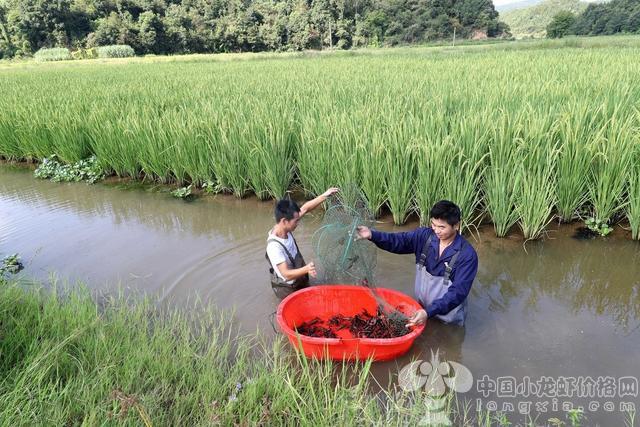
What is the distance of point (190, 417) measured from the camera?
1873 millimetres

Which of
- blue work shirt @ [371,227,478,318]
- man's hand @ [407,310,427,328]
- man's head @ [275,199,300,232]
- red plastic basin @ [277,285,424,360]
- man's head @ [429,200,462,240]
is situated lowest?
red plastic basin @ [277,285,424,360]

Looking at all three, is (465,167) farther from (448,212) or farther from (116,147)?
(116,147)

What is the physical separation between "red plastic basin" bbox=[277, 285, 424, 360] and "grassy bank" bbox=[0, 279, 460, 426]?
0.13 meters

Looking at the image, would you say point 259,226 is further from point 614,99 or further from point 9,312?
point 614,99

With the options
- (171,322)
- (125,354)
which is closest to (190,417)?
(125,354)

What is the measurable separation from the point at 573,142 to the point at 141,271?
389 centimetres

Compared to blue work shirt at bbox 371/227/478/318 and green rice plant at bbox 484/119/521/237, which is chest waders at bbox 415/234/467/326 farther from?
green rice plant at bbox 484/119/521/237

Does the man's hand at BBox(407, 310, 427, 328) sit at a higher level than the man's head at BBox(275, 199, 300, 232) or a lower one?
lower

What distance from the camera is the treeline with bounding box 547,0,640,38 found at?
43.8 metres

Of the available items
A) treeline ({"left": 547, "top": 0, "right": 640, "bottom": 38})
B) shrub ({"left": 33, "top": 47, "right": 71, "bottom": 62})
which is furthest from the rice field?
treeline ({"left": 547, "top": 0, "right": 640, "bottom": 38})

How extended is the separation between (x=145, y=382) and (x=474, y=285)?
92.8 inches

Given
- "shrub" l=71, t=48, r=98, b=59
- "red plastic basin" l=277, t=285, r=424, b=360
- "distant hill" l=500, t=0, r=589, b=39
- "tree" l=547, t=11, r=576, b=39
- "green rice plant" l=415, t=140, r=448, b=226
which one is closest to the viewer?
"red plastic basin" l=277, t=285, r=424, b=360

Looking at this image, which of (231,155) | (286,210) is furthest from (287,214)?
(231,155)

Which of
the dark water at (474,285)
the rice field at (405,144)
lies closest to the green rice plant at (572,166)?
the rice field at (405,144)
